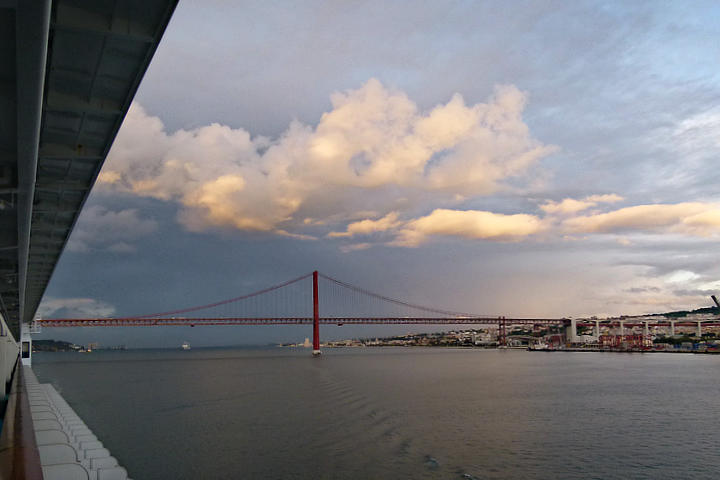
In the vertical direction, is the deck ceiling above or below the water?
above

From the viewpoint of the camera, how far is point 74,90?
464cm

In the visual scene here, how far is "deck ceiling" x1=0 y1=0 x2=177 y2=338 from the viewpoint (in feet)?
11.5

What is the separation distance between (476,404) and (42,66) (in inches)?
783

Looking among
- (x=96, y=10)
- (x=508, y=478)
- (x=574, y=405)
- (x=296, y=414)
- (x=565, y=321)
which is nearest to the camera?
(x=96, y=10)

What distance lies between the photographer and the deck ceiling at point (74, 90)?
351cm

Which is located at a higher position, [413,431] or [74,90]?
[74,90]

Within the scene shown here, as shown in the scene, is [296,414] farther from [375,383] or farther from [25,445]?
[25,445]

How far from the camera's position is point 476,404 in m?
20.5

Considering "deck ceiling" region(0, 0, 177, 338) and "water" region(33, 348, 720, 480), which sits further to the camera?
"water" region(33, 348, 720, 480)

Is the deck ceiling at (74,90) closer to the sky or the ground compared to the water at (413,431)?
closer to the sky

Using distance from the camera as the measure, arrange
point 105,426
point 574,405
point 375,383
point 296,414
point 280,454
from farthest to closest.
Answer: point 375,383
point 574,405
point 296,414
point 105,426
point 280,454

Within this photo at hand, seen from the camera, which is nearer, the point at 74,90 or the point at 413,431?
the point at 74,90

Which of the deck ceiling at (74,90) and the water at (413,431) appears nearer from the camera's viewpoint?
the deck ceiling at (74,90)

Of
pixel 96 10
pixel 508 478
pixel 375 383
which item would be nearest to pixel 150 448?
pixel 508 478
